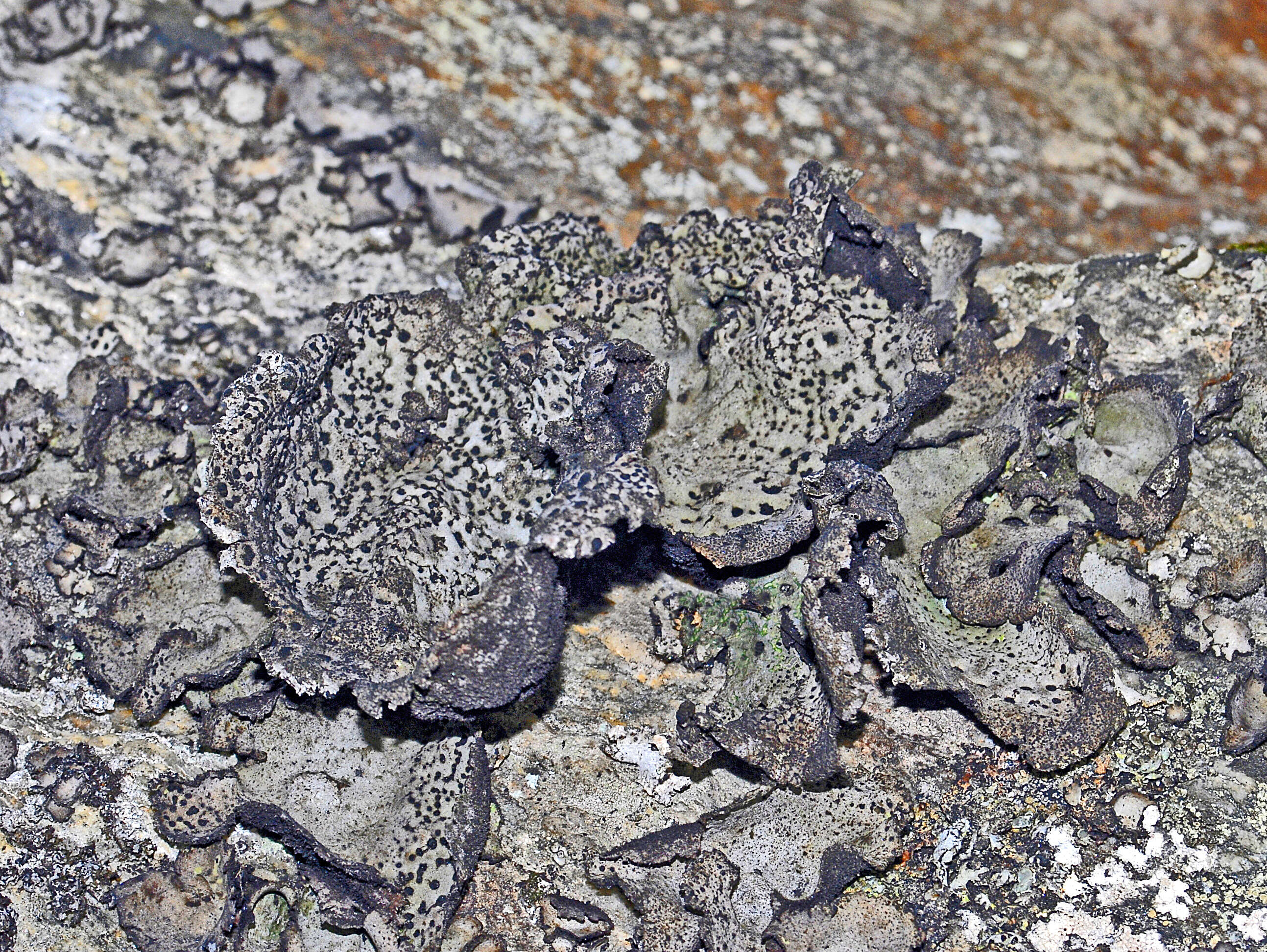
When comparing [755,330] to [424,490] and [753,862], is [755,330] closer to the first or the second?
[424,490]

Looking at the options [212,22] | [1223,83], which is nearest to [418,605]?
[212,22]

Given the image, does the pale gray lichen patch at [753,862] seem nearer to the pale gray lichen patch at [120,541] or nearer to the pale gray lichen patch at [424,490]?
the pale gray lichen patch at [424,490]

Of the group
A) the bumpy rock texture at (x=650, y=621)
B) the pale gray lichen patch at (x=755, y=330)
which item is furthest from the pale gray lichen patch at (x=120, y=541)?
the pale gray lichen patch at (x=755, y=330)

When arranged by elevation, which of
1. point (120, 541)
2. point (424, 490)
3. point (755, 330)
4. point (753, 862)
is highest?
point (755, 330)

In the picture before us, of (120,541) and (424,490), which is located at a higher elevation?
(424,490)

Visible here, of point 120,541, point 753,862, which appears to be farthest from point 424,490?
point 753,862

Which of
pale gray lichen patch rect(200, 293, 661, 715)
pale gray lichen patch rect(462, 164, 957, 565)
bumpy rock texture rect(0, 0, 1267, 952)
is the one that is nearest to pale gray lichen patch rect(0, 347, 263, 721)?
bumpy rock texture rect(0, 0, 1267, 952)

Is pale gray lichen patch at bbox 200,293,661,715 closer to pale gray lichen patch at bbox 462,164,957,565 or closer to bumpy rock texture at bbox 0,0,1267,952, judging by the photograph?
bumpy rock texture at bbox 0,0,1267,952

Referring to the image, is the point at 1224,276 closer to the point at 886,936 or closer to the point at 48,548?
the point at 886,936
